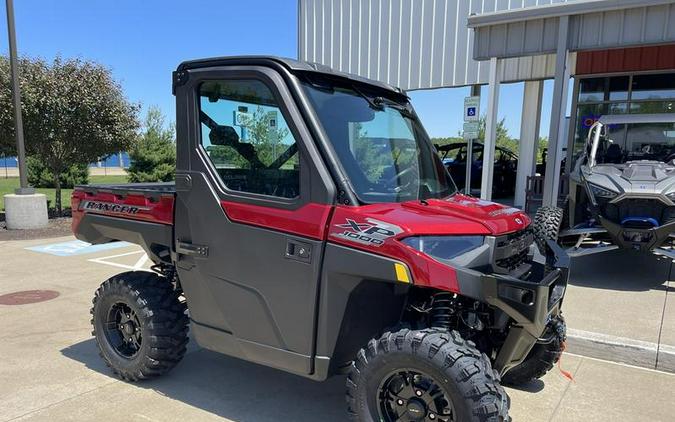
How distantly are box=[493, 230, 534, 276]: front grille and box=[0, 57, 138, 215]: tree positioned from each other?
36.6 feet

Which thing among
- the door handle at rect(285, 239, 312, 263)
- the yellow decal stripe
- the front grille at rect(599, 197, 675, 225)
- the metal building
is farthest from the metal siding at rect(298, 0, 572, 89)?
the yellow decal stripe

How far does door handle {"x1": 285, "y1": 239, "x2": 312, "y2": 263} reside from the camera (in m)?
2.79

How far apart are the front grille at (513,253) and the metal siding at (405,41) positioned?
937 centimetres

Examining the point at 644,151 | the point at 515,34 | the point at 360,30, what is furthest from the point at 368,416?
the point at 360,30

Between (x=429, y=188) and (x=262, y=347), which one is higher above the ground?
(x=429, y=188)

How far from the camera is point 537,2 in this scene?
11320 millimetres

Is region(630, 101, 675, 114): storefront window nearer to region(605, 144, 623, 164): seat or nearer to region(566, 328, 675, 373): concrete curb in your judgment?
region(605, 144, 623, 164): seat

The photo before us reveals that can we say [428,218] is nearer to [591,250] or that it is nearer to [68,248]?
[591,250]

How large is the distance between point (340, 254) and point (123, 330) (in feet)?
6.90

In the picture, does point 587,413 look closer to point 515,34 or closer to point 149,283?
point 149,283

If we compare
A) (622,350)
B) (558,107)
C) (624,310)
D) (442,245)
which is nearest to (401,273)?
(442,245)

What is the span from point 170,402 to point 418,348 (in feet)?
6.29

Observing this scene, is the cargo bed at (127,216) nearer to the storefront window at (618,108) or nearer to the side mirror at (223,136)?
→ the side mirror at (223,136)

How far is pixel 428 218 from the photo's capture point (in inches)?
107
